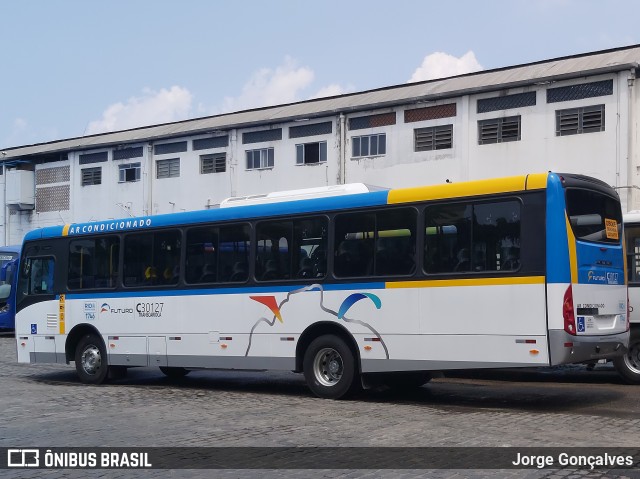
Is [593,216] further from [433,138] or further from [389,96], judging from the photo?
[389,96]

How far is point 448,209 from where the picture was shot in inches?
462

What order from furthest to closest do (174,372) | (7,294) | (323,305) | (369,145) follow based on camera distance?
(369,145) < (7,294) < (174,372) < (323,305)

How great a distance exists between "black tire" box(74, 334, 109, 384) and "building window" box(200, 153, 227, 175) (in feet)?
85.0

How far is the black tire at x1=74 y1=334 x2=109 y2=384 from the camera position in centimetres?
1602

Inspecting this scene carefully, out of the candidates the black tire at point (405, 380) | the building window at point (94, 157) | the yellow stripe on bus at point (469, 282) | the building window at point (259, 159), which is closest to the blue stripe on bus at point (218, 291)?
the yellow stripe on bus at point (469, 282)

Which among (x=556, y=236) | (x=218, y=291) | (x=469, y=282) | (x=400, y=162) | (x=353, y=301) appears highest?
(x=400, y=162)

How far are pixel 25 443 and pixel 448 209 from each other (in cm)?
624

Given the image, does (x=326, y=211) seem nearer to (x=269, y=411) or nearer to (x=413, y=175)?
(x=269, y=411)

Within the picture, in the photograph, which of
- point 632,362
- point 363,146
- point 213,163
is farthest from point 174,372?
point 213,163

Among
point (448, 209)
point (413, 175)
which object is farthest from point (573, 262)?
point (413, 175)

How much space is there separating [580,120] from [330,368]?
20.7 metres

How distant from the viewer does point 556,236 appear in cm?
1075

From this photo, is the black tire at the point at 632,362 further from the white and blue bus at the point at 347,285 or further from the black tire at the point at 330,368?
the black tire at the point at 330,368

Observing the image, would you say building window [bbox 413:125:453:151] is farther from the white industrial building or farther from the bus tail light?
the bus tail light
